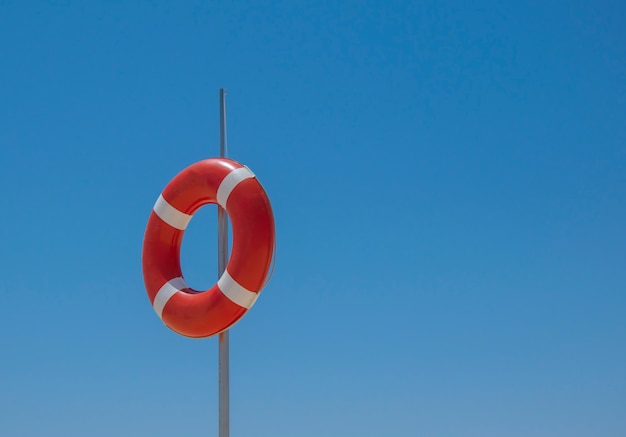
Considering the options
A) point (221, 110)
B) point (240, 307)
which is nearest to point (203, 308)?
point (240, 307)

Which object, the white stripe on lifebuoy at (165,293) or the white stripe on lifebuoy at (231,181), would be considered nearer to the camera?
the white stripe on lifebuoy at (231,181)

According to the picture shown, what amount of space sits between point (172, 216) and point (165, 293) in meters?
0.63

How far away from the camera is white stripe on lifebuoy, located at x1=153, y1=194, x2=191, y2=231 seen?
6.77 metres

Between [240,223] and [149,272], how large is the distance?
976 millimetres

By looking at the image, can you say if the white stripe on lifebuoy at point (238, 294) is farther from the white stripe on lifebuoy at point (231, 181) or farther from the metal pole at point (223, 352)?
the white stripe on lifebuoy at point (231, 181)

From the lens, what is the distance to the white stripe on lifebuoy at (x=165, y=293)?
6.54 metres

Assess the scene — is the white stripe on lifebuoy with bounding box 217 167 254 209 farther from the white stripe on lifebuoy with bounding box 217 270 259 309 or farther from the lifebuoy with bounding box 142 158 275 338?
the white stripe on lifebuoy with bounding box 217 270 259 309

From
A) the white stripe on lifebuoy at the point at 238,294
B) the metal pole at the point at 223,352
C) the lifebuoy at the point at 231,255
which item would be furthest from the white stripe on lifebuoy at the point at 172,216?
the white stripe on lifebuoy at the point at 238,294

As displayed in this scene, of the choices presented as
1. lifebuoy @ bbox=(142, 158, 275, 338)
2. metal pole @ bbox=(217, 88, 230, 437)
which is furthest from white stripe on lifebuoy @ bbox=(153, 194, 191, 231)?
metal pole @ bbox=(217, 88, 230, 437)

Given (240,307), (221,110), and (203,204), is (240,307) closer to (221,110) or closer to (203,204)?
(203,204)

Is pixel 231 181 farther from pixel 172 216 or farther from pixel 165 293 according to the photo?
pixel 165 293

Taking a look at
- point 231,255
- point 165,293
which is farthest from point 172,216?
point 231,255

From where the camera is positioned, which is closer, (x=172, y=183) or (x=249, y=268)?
(x=249, y=268)

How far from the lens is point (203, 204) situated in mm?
6781
